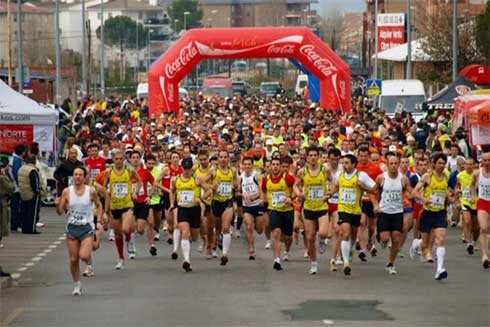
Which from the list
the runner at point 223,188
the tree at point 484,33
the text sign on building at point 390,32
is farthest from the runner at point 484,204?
the text sign on building at point 390,32

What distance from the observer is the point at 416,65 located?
237 feet

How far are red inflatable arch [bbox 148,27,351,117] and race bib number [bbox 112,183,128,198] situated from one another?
1036 inches

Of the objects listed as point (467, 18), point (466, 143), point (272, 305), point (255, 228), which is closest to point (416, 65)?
point (467, 18)

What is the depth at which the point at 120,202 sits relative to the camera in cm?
2267

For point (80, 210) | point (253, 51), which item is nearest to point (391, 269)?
point (80, 210)

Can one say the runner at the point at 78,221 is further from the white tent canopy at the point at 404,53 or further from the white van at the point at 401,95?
the white tent canopy at the point at 404,53

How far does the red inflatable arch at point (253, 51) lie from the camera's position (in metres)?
48.8

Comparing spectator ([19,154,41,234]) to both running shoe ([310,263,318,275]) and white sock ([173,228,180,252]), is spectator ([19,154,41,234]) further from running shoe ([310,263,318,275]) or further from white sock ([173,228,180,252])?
running shoe ([310,263,318,275])

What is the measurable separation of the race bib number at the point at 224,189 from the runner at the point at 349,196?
7.71 feet

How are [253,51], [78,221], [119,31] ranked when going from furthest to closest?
[119,31], [253,51], [78,221]

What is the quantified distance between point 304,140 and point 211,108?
2596 cm

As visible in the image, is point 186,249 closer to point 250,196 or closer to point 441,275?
point 250,196

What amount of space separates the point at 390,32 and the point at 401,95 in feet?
84.0

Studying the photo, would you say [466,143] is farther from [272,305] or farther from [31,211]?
[272,305]
